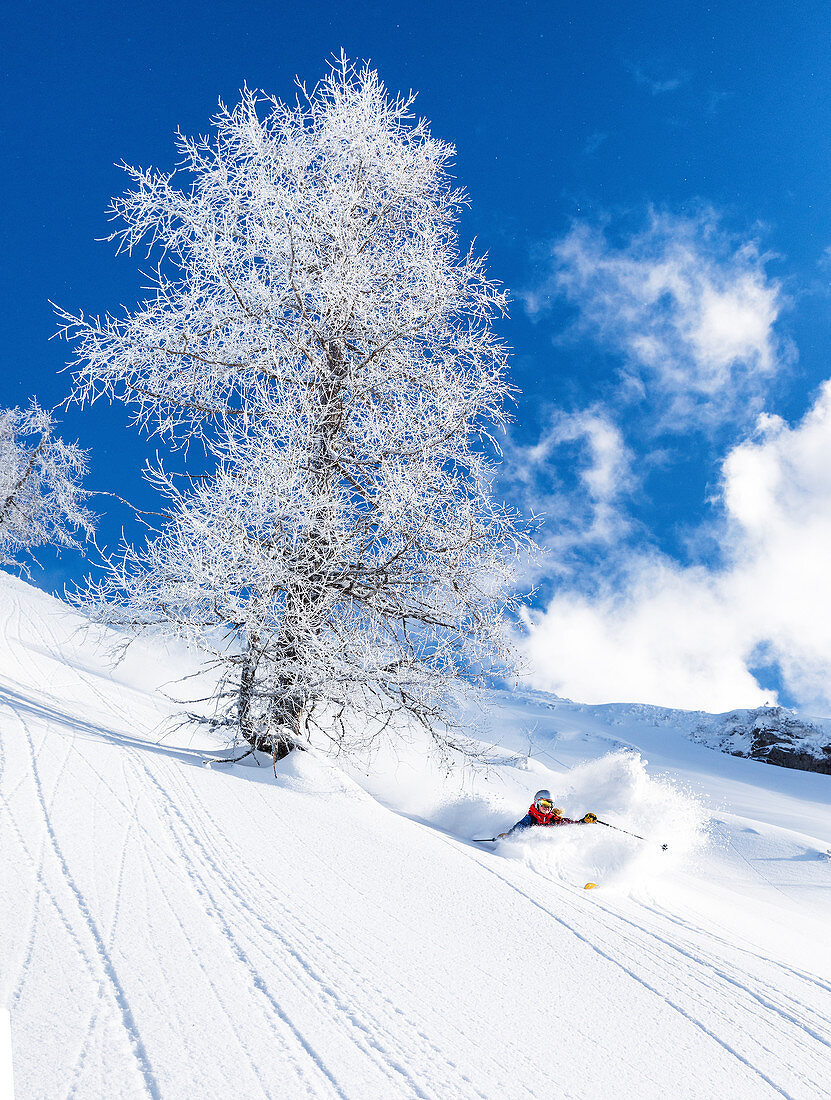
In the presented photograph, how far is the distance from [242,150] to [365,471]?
389cm

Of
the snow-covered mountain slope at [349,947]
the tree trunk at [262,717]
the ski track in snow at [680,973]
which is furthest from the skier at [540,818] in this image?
the tree trunk at [262,717]

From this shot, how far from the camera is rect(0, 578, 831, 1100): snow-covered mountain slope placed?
1.93 meters

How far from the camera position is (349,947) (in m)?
2.80

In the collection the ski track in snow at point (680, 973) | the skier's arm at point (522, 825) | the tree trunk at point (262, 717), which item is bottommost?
the ski track in snow at point (680, 973)

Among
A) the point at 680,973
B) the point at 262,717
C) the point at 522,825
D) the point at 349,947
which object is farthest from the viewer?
the point at 262,717

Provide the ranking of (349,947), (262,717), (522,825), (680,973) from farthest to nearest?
(262,717)
(522,825)
(680,973)
(349,947)

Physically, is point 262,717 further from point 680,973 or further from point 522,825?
point 680,973

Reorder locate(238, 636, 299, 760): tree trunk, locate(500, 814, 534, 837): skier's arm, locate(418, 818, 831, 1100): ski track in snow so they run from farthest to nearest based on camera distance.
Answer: locate(238, 636, 299, 760): tree trunk, locate(500, 814, 534, 837): skier's arm, locate(418, 818, 831, 1100): ski track in snow

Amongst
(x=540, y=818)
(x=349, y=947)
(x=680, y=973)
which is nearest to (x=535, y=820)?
(x=540, y=818)

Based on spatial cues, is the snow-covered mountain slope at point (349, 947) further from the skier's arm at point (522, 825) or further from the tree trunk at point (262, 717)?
the tree trunk at point (262, 717)

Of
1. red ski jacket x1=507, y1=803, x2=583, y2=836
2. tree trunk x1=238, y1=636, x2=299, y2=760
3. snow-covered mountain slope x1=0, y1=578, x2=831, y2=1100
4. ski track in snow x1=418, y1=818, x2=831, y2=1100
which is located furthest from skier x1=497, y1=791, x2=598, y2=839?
tree trunk x1=238, y1=636, x2=299, y2=760

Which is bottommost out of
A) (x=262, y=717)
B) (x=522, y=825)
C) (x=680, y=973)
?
(x=680, y=973)

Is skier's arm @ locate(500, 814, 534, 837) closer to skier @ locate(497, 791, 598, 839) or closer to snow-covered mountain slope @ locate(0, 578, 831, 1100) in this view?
skier @ locate(497, 791, 598, 839)

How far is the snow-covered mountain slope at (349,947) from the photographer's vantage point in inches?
76.0
